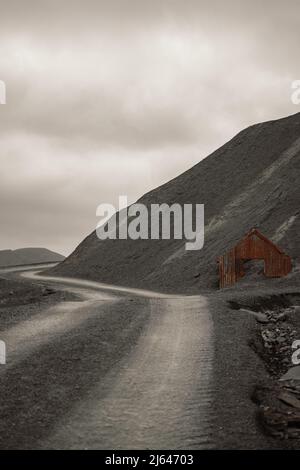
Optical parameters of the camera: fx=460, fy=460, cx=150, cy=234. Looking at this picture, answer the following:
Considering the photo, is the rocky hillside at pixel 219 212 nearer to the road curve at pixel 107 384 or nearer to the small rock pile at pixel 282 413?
the road curve at pixel 107 384

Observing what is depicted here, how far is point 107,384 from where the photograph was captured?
9.83 metres

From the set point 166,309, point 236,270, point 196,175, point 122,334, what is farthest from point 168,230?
point 122,334

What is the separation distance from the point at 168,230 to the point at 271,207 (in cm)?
1502

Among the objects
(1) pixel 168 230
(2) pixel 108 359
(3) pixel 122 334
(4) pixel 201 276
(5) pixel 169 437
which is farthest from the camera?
(1) pixel 168 230

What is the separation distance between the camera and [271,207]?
45.7 meters

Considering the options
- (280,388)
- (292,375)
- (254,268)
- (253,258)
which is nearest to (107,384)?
(280,388)

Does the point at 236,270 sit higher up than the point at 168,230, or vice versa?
the point at 168,230

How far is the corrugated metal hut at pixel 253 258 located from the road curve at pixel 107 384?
19.4 m

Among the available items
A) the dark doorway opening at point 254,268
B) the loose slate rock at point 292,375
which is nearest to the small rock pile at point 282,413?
the loose slate rock at point 292,375

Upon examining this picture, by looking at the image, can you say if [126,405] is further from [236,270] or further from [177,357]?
[236,270]

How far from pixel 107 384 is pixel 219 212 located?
4591cm

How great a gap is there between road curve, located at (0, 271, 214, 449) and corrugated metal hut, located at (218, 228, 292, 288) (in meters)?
19.4

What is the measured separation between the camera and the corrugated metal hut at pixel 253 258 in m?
35.0

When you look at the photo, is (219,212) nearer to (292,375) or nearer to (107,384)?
(292,375)
